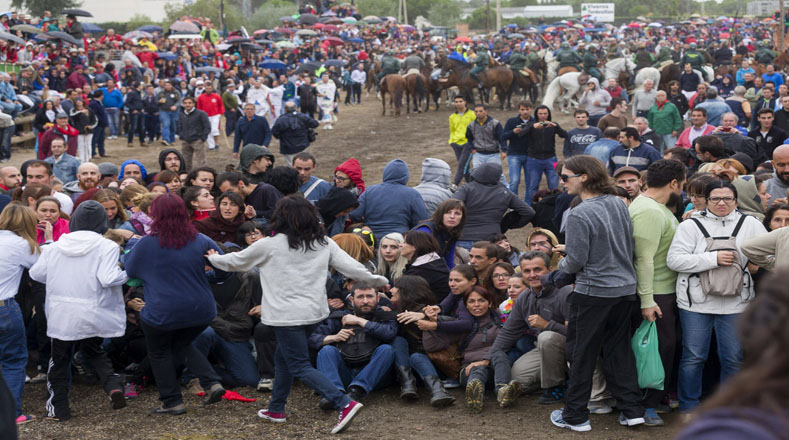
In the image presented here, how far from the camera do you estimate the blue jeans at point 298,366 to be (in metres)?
5.55

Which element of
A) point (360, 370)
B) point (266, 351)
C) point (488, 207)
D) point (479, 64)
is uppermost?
point (479, 64)

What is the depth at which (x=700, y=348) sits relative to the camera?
5.53 m

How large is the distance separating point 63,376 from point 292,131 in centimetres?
860

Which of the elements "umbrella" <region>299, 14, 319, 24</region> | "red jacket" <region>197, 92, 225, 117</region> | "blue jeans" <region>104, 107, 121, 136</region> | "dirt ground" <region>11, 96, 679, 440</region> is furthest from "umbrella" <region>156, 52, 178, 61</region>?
"dirt ground" <region>11, 96, 679, 440</region>

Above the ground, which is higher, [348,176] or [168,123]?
[348,176]

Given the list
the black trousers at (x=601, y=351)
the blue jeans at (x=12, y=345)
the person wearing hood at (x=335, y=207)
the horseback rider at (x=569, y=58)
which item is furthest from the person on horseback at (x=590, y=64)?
the blue jeans at (x=12, y=345)

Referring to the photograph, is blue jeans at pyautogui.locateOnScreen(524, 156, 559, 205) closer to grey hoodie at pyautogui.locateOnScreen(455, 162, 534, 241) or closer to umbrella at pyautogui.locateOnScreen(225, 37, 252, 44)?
grey hoodie at pyautogui.locateOnScreen(455, 162, 534, 241)

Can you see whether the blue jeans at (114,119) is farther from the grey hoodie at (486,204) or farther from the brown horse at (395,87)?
the grey hoodie at (486,204)

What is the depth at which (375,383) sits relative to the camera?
6242 millimetres

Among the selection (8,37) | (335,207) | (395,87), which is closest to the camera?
(335,207)

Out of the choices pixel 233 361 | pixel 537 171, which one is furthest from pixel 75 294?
pixel 537 171

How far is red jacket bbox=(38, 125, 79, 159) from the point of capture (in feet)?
42.1

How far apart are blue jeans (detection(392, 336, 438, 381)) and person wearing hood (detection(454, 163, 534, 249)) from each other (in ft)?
6.23

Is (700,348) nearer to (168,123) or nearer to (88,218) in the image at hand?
(88,218)
